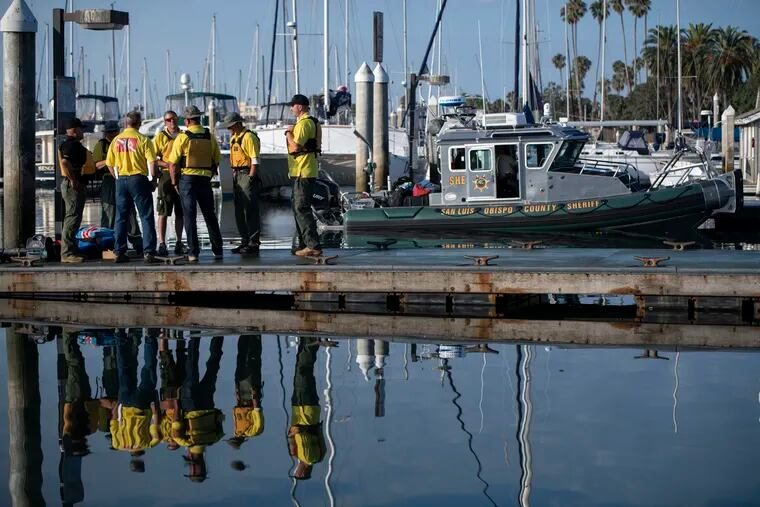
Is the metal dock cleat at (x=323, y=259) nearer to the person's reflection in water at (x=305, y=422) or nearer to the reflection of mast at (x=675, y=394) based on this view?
the person's reflection in water at (x=305, y=422)

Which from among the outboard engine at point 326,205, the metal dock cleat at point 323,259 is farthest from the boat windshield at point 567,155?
the metal dock cleat at point 323,259

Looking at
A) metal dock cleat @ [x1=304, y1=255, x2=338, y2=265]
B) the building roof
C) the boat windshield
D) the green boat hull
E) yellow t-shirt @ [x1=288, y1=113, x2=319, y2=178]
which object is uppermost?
the building roof

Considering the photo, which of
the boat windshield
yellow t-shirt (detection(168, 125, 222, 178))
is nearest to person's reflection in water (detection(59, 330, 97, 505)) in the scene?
yellow t-shirt (detection(168, 125, 222, 178))

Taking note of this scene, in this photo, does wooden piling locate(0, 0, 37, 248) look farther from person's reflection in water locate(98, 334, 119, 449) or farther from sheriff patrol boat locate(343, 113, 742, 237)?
sheriff patrol boat locate(343, 113, 742, 237)

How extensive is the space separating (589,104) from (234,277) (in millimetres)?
85613

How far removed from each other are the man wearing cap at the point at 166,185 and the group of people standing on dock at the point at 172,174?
0.03ft

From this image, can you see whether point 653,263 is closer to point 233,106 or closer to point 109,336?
point 109,336

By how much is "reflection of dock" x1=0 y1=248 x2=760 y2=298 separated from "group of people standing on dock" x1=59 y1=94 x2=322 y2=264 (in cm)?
38

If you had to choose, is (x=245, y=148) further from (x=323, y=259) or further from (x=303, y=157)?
(x=323, y=259)

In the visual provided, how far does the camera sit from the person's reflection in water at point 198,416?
6.56m

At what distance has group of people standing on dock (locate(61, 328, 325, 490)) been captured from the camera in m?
6.82

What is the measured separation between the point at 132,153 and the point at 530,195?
377 inches

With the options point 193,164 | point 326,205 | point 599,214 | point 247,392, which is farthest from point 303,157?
point 326,205

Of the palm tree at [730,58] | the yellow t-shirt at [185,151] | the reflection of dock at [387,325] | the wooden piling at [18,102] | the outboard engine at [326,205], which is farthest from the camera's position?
the palm tree at [730,58]
